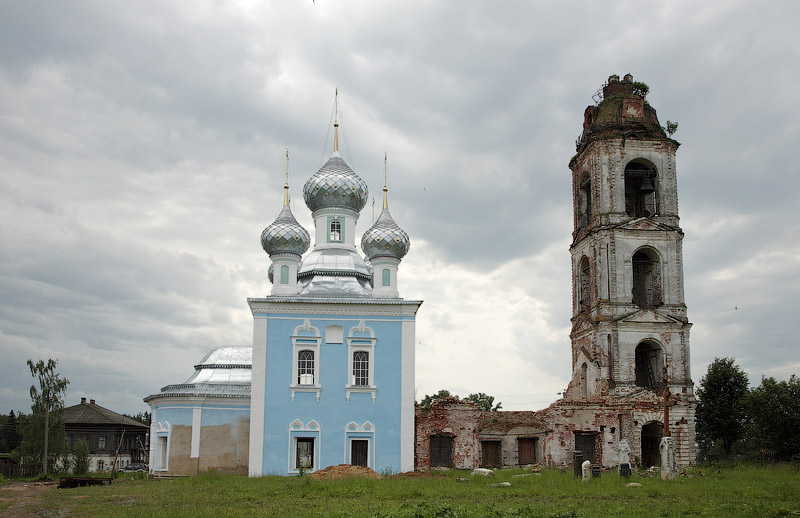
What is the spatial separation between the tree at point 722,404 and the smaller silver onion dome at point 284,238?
21529mm

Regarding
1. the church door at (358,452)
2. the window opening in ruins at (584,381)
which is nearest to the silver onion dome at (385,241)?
the church door at (358,452)

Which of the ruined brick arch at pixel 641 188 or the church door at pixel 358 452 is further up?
the ruined brick arch at pixel 641 188

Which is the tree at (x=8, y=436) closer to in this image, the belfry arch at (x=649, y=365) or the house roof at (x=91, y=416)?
the house roof at (x=91, y=416)

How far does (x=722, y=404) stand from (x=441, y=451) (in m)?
18.6

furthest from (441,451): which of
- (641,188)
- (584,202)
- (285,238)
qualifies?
(641,188)

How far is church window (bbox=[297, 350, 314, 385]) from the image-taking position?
24781mm

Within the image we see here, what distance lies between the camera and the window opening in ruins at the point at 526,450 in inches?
1032

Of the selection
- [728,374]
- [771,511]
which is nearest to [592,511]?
[771,511]

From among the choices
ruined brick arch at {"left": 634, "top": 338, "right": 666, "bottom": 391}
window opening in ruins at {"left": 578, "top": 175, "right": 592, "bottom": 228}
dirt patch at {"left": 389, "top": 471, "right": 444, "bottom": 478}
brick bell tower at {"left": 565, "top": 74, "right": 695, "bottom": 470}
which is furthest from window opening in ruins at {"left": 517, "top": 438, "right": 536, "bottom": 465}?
window opening in ruins at {"left": 578, "top": 175, "right": 592, "bottom": 228}

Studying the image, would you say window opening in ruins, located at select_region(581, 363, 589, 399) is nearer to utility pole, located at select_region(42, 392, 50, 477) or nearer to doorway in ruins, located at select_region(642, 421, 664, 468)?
doorway in ruins, located at select_region(642, 421, 664, 468)

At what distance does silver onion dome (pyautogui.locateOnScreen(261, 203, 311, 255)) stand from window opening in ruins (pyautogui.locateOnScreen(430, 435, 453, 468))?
25.8 ft

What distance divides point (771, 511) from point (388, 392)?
13.7m

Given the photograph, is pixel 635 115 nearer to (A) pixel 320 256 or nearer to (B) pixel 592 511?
(A) pixel 320 256

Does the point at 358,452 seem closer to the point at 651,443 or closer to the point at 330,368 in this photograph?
the point at 330,368
